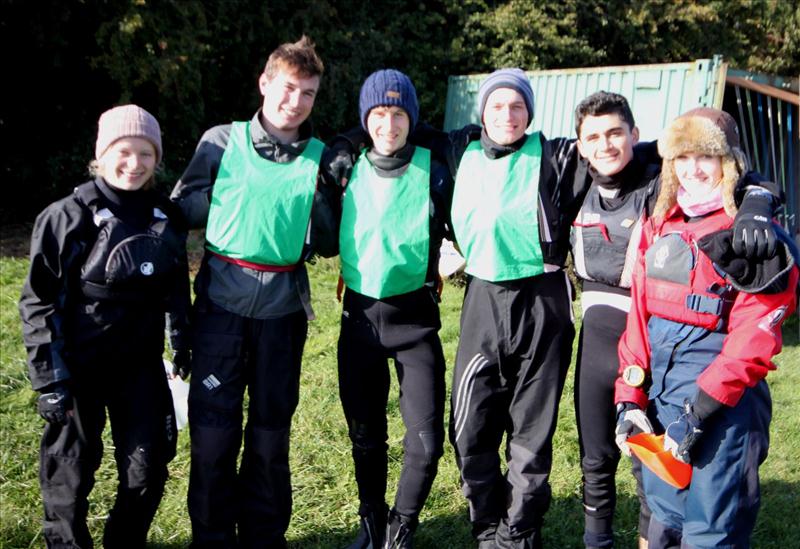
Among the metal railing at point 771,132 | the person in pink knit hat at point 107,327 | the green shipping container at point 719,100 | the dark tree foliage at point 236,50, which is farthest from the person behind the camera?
the dark tree foliage at point 236,50

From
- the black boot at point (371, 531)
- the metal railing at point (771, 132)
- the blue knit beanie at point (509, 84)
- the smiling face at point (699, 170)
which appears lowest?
the black boot at point (371, 531)

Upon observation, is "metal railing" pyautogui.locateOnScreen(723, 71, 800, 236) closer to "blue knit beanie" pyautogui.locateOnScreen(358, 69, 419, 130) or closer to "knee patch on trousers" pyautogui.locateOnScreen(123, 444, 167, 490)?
"blue knit beanie" pyautogui.locateOnScreen(358, 69, 419, 130)

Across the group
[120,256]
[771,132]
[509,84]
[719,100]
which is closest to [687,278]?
[509,84]

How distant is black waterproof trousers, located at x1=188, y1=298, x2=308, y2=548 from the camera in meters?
3.25

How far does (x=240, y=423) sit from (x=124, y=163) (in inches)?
48.2

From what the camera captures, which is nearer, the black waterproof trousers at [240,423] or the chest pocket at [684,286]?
the chest pocket at [684,286]

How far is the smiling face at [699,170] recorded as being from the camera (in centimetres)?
268

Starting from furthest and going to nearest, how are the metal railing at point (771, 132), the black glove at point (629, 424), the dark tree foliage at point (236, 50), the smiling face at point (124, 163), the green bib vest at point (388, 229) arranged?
the dark tree foliage at point (236, 50)
the metal railing at point (771, 132)
the green bib vest at point (388, 229)
the smiling face at point (124, 163)
the black glove at point (629, 424)

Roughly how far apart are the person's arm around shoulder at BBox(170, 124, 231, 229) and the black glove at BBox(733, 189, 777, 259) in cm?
213

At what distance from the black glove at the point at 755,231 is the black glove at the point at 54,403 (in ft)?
8.36

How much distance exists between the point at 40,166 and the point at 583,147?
10.8 meters

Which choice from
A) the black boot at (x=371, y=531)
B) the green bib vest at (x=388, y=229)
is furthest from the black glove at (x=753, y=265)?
the black boot at (x=371, y=531)

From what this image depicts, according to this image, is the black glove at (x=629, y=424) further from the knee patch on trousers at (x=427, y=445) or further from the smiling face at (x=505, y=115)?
the smiling face at (x=505, y=115)

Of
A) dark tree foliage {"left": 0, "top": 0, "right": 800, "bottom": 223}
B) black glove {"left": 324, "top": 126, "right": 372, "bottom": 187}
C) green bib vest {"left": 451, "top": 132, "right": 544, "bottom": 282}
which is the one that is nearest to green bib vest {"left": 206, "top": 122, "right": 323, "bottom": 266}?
black glove {"left": 324, "top": 126, "right": 372, "bottom": 187}
